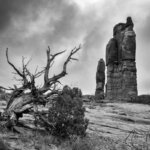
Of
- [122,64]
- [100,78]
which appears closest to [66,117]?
[122,64]

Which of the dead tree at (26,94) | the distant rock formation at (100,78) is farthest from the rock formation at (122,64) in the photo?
the dead tree at (26,94)

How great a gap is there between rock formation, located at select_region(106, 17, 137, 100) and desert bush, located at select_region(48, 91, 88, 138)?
2325cm

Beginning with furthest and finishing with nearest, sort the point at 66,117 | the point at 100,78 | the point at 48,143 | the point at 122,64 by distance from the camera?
the point at 100,78
the point at 122,64
the point at 66,117
the point at 48,143

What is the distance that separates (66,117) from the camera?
11.8m

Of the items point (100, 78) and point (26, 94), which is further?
point (100, 78)

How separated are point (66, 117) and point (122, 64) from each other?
27770 mm

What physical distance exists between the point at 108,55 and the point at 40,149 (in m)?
32.8

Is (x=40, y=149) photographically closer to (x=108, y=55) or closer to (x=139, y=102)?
(x=139, y=102)

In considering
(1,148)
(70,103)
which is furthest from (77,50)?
(1,148)

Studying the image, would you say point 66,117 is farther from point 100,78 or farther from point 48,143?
point 100,78

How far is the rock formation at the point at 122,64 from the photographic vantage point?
120 ft

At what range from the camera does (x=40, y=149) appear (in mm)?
9469

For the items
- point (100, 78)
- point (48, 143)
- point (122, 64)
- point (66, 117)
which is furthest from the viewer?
point (100, 78)

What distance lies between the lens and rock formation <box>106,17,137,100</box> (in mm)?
36500
